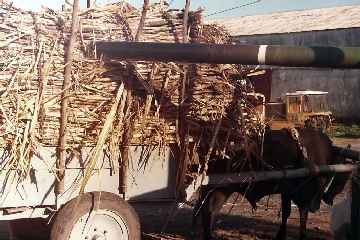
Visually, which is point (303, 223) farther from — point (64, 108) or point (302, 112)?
point (302, 112)

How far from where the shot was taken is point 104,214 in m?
5.35

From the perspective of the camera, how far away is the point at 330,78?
87.1 ft

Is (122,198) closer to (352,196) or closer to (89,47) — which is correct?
(89,47)

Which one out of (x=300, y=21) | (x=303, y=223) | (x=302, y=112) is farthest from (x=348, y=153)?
(x=300, y=21)

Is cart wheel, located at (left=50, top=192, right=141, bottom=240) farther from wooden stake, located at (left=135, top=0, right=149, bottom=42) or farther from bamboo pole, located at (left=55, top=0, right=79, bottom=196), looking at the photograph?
wooden stake, located at (left=135, top=0, right=149, bottom=42)

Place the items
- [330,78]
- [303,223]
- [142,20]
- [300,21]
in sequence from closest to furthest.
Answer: [142,20] < [303,223] < [330,78] < [300,21]

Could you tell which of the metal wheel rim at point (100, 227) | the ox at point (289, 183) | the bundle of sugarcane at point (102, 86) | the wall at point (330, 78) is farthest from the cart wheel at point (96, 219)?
the wall at point (330, 78)

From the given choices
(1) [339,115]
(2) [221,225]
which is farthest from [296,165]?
(1) [339,115]

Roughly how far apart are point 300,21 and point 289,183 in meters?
23.5

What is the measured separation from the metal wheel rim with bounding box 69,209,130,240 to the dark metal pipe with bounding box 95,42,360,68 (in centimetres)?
151

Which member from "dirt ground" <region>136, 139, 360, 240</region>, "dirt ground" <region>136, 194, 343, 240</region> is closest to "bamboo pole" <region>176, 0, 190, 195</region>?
"dirt ground" <region>136, 139, 360, 240</region>

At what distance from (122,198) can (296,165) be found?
259cm

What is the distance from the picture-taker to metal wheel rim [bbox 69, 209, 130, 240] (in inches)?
207

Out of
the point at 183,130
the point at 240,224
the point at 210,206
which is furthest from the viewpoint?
the point at 240,224
